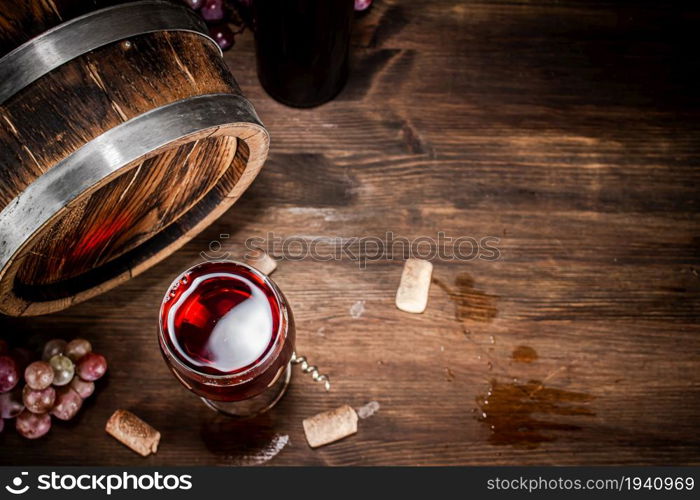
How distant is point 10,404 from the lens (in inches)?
41.4

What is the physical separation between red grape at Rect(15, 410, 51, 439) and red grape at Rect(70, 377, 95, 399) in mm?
62

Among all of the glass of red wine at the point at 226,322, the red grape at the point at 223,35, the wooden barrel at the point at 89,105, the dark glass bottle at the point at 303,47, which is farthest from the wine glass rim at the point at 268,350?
the red grape at the point at 223,35

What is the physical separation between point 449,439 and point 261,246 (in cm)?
50

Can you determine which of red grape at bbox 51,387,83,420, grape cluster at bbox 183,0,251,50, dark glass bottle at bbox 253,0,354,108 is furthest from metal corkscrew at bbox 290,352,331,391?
grape cluster at bbox 183,0,251,50

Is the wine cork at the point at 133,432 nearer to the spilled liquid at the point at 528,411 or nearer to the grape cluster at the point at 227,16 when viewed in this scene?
the spilled liquid at the point at 528,411

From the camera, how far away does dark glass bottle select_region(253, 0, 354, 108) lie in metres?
0.97

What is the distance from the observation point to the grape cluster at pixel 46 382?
1022 mm

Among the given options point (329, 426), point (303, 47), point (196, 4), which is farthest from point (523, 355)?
point (196, 4)

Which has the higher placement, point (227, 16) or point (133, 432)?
point (227, 16)

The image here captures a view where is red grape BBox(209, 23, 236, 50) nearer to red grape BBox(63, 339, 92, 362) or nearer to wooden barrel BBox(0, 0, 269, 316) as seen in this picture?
wooden barrel BBox(0, 0, 269, 316)

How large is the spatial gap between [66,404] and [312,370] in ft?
1.40

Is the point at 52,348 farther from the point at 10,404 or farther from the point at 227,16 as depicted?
the point at 227,16

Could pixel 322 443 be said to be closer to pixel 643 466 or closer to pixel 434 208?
pixel 434 208

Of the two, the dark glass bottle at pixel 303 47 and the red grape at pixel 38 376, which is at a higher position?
the dark glass bottle at pixel 303 47
